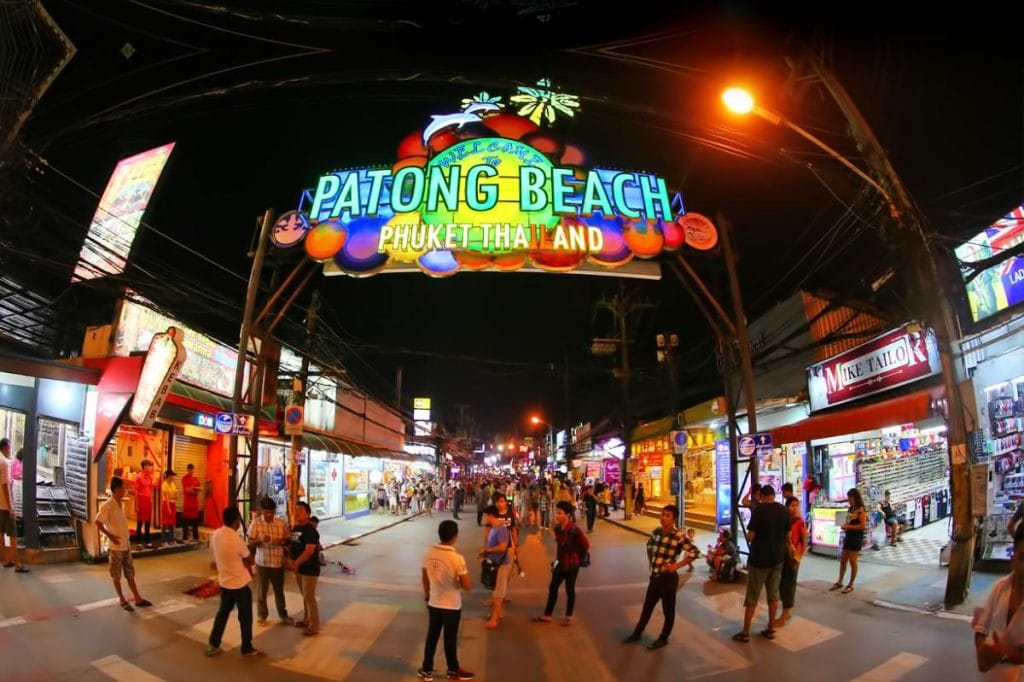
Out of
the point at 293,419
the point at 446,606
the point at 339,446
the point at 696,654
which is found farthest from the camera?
the point at 339,446

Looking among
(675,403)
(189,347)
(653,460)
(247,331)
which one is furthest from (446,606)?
(653,460)

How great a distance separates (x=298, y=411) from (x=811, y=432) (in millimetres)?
12214

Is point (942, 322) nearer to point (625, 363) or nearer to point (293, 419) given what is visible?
point (293, 419)

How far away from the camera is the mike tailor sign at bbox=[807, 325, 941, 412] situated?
12.3 metres

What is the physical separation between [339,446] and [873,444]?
20475mm

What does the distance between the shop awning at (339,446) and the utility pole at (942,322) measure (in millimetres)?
18847

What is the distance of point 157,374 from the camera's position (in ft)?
38.6

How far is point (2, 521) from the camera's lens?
10227 millimetres

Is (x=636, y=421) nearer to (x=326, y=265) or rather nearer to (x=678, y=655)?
(x=326, y=265)

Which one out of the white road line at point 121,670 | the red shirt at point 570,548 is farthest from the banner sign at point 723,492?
the white road line at point 121,670

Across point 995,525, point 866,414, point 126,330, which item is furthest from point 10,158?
point 995,525

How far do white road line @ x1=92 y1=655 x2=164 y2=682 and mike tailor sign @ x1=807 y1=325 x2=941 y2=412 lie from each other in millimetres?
12437

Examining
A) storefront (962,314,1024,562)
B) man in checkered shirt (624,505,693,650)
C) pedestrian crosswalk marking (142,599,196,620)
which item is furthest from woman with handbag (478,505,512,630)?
storefront (962,314,1024,562)

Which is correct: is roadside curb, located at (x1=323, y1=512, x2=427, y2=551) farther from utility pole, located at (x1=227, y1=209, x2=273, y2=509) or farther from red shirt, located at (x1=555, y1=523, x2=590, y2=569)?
red shirt, located at (x1=555, y1=523, x2=590, y2=569)
